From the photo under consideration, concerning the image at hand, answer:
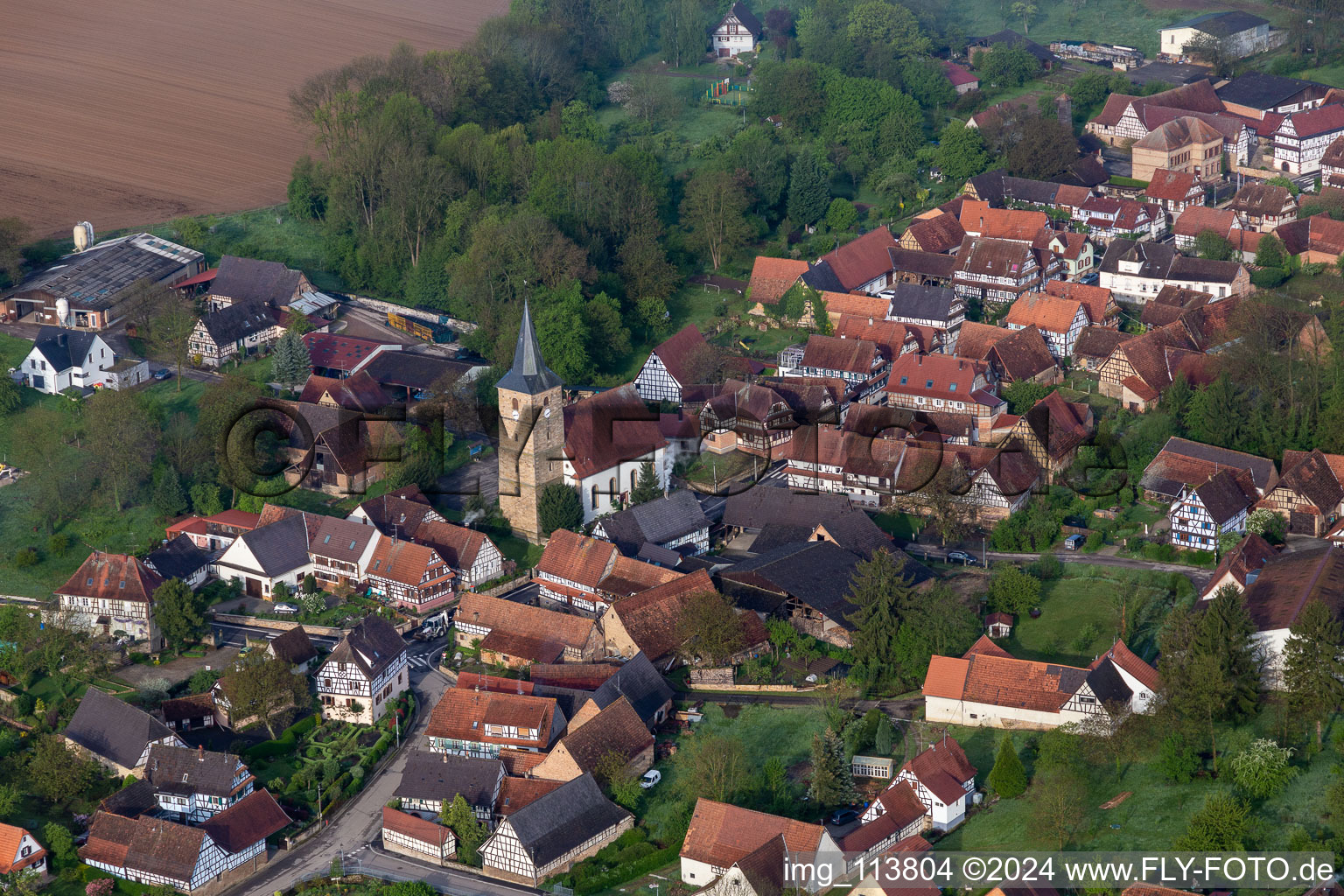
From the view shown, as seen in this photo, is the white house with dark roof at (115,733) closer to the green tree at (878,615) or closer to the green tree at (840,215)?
the green tree at (878,615)

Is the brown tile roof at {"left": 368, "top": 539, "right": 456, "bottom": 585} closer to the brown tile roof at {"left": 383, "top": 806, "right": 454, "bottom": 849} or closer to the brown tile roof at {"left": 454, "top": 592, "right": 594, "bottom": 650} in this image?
the brown tile roof at {"left": 454, "top": 592, "right": 594, "bottom": 650}

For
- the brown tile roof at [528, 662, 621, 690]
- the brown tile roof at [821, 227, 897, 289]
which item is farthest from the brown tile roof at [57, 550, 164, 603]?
the brown tile roof at [821, 227, 897, 289]

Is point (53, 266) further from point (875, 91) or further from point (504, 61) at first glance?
point (875, 91)

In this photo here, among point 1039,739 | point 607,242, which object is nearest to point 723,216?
point 607,242

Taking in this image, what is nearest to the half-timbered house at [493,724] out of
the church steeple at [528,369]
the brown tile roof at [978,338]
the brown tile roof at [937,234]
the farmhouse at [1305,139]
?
the church steeple at [528,369]

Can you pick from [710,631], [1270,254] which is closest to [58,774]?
[710,631]
